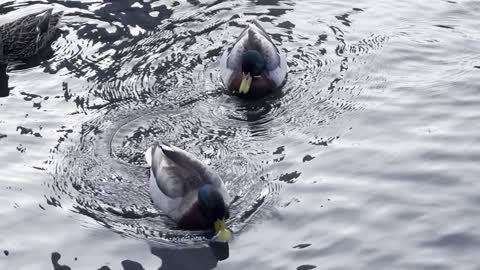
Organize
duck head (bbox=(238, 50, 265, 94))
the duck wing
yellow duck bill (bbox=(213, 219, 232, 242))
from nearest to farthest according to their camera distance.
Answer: yellow duck bill (bbox=(213, 219, 232, 242)) < the duck wing < duck head (bbox=(238, 50, 265, 94))

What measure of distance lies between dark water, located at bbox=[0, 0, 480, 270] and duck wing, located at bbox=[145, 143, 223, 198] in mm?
291

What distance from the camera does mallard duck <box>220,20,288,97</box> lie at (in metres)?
11.7

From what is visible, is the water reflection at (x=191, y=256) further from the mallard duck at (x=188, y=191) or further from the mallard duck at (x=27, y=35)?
the mallard duck at (x=27, y=35)

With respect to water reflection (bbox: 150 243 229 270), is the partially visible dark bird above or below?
above

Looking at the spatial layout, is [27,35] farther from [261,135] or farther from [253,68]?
[261,135]

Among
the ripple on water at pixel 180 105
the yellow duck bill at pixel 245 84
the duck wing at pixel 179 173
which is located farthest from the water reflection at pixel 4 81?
the duck wing at pixel 179 173

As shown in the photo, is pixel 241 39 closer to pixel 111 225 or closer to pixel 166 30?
pixel 166 30

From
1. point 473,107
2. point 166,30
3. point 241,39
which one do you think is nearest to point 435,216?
point 473,107

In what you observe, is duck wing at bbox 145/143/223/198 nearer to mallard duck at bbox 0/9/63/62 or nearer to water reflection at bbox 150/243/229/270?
water reflection at bbox 150/243/229/270

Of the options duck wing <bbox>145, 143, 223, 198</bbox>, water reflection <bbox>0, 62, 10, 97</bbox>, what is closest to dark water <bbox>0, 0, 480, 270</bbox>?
water reflection <bbox>0, 62, 10, 97</bbox>

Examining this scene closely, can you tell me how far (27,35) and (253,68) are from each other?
10.8ft

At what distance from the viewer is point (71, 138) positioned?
10656 mm

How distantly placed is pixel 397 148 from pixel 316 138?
0.90 m

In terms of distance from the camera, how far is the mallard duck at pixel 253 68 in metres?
11.7
